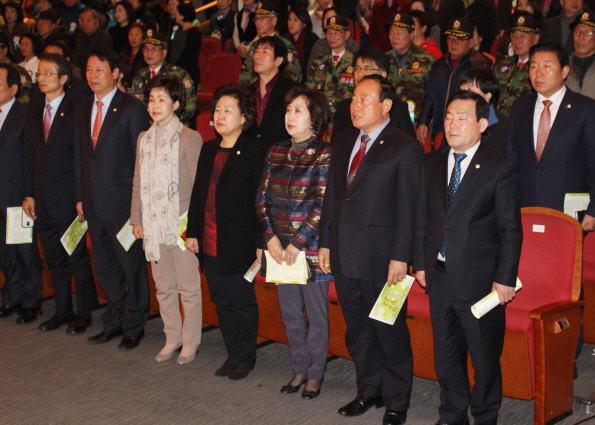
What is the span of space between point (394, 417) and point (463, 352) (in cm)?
48

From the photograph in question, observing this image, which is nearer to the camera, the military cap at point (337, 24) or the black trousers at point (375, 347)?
the black trousers at point (375, 347)

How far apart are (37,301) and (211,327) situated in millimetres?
1364

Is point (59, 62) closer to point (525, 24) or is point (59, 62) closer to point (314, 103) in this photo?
point (314, 103)

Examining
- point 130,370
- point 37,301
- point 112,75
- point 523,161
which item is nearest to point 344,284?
point 523,161

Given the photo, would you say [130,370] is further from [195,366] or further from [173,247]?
[173,247]

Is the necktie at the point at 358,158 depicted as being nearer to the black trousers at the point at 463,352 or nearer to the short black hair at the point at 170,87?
the black trousers at the point at 463,352

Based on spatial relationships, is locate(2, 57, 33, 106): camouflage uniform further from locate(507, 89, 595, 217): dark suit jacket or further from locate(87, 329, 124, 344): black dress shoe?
locate(507, 89, 595, 217): dark suit jacket

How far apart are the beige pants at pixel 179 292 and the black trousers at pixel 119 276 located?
264 millimetres

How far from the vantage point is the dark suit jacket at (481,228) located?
319 cm

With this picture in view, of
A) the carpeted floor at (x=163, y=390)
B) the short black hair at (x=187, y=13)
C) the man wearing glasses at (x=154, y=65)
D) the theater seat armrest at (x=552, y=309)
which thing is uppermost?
the short black hair at (x=187, y=13)

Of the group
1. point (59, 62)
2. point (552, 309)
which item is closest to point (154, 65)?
point (59, 62)

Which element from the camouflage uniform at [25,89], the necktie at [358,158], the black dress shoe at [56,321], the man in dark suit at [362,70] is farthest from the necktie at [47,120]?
the necktie at [358,158]

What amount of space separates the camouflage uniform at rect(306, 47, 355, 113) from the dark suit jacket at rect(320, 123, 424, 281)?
2333 millimetres

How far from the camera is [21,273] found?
217 inches
